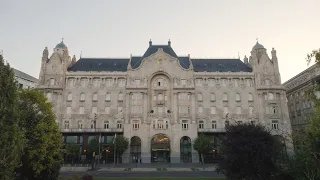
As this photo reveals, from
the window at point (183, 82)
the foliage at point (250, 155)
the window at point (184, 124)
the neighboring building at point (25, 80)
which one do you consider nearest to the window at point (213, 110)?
the window at point (184, 124)

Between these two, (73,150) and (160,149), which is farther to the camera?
(160,149)

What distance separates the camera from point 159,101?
222ft

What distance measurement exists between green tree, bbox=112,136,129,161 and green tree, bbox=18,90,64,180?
2956 cm

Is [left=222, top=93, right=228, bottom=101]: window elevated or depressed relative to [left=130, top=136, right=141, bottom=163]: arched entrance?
elevated

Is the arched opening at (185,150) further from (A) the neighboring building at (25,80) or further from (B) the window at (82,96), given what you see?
(A) the neighboring building at (25,80)

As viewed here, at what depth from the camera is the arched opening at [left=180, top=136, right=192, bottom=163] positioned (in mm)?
63938

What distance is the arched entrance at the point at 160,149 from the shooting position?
64188 millimetres

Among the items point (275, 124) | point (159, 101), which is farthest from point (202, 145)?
point (275, 124)

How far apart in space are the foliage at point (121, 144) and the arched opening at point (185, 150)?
14616mm

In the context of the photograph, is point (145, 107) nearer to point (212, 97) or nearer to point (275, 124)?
point (212, 97)

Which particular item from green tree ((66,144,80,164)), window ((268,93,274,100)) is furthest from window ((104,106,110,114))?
window ((268,93,274,100))

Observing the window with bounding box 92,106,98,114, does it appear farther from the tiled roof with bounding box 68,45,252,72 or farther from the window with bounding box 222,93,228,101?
the window with bounding box 222,93,228,101

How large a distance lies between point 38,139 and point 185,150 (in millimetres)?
43763

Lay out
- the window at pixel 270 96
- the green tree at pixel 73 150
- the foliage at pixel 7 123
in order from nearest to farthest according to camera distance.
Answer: the foliage at pixel 7 123 → the green tree at pixel 73 150 → the window at pixel 270 96
